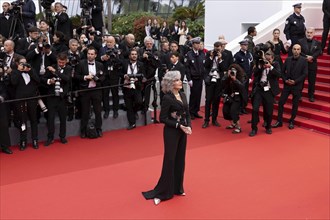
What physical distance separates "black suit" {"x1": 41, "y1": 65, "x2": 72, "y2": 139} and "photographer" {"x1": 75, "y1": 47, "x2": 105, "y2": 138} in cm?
38

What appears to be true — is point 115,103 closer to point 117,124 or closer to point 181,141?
point 117,124

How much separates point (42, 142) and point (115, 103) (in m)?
1.87

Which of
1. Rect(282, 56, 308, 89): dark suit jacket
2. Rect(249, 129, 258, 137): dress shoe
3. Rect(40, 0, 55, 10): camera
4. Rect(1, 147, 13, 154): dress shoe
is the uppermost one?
Rect(40, 0, 55, 10): camera

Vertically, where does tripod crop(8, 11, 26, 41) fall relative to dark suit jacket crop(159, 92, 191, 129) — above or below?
above

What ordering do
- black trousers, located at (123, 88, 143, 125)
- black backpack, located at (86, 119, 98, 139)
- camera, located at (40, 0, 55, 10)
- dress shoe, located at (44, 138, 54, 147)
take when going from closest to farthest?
dress shoe, located at (44, 138, 54, 147), black backpack, located at (86, 119, 98, 139), black trousers, located at (123, 88, 143, 125), camera, located at (40, 0, 55, 10)

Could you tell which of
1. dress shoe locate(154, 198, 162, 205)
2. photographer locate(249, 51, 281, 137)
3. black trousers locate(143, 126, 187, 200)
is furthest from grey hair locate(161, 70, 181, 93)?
photographer locate(249, 51, 281, 137)

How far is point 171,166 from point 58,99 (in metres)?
3.57

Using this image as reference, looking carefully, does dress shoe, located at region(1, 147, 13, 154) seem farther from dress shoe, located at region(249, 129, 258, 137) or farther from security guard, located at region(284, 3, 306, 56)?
security guard, located at region(284, 3, 306, 56)

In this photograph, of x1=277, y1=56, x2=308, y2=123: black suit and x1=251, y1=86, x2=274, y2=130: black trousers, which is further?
x1=277, y1=56, x2=308, y2=123: black suit

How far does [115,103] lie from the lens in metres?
9.44

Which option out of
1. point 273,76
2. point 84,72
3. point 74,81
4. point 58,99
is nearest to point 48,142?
point 58,99

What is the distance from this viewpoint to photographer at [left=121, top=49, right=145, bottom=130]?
9.10 meters

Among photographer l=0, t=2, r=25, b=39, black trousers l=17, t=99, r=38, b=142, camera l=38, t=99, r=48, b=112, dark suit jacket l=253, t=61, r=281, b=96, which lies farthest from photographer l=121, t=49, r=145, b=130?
photographer l=0, t=2, r=25, b=39

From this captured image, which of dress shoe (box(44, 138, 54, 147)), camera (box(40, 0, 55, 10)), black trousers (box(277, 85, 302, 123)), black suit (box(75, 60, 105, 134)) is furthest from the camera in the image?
camera (box(40, 0, 55, 10))
